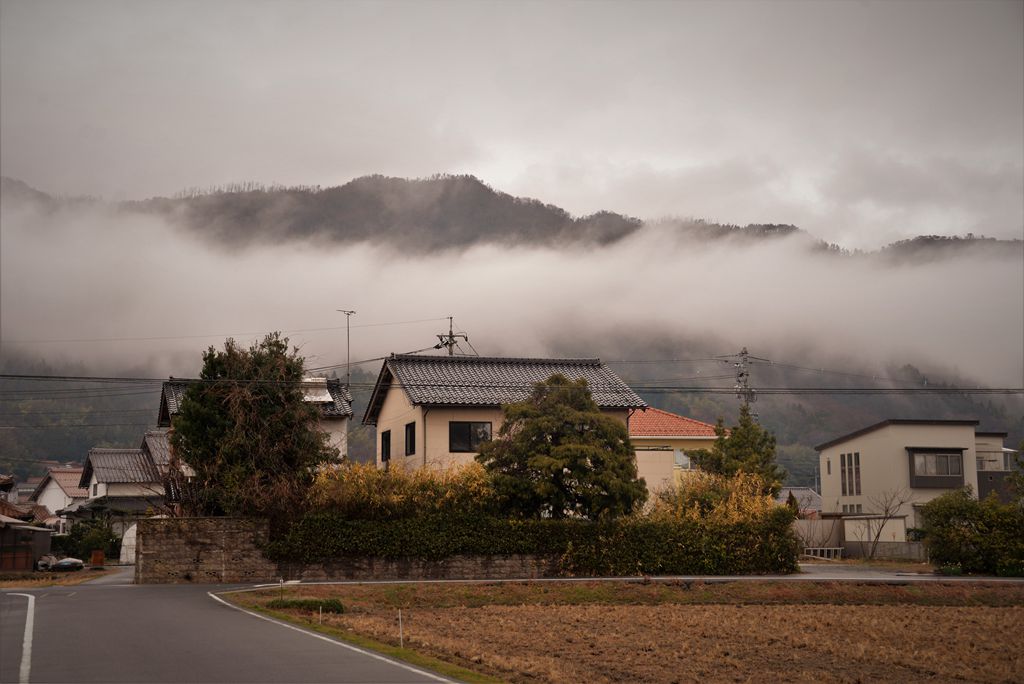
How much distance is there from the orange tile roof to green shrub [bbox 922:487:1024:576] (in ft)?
74.2

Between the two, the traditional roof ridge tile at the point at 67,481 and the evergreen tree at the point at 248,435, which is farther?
the traditional roof ridge tile at the point at 67,481

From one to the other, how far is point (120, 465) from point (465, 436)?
110ft

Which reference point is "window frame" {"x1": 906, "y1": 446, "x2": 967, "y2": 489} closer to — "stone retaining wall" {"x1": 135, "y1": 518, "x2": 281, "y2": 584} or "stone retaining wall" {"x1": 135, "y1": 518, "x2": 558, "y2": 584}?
"stone retaining wall" {"x1": 135, "y1": 518, "x2": 558, "y2": 584}

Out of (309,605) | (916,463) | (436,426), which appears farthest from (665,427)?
(309,605)

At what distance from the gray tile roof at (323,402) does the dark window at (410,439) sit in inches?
141

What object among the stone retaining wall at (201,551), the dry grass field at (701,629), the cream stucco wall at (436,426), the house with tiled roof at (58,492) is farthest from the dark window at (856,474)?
the house with tiled roof at (58,492)

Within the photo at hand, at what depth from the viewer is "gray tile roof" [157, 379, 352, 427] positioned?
46.0 meters

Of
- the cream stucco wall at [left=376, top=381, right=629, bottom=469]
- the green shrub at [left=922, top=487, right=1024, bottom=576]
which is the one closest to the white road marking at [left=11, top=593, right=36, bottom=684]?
the cream stucco wall at [left=376, top=381, right=629, bottom=469]

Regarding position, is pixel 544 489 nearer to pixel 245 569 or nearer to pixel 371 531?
pixel 371 531

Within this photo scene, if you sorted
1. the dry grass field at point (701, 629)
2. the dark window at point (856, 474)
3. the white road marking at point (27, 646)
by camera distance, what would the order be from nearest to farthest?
the white road marking at point (27, 646), the dry grass field at point (701, 629), the dark window at point (856, 474)

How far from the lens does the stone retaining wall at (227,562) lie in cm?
3075

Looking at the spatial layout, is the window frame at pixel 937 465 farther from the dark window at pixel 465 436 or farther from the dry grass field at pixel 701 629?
the dry grass field at pixel 701 629

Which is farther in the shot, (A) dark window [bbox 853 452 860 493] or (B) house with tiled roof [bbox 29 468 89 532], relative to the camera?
(B) house with tiled roof [bbox 29 468 89 532]

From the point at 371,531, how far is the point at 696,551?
10.7 m
